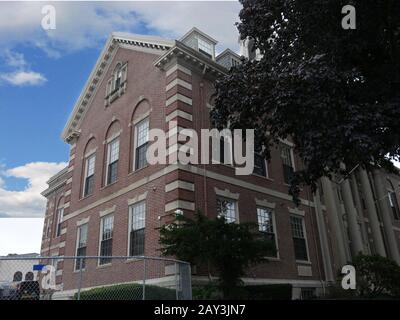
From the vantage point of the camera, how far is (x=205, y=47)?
22.5 meters

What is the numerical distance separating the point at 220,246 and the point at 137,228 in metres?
6.29

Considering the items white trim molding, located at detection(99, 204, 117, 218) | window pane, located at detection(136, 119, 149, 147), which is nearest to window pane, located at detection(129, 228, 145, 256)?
white trim molding, located at detection(99, 204, 117, 218)

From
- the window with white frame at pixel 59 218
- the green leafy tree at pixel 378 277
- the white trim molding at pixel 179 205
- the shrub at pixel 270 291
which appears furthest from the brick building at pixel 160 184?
the window with white frame at pixel 59 218

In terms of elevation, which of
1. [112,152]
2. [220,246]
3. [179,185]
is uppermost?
[112,152]

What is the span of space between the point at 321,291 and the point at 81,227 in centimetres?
1342

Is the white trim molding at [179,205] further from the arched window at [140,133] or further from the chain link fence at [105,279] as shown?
the arched window at [140,133]

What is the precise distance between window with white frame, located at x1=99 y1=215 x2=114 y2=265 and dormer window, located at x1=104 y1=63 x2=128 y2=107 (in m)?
6.95

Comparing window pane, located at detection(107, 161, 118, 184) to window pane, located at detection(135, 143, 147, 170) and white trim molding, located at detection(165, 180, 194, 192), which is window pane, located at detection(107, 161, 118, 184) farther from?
white trim molding, located at detection(165, 180, 194, 192)

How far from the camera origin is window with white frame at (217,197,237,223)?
16881mm

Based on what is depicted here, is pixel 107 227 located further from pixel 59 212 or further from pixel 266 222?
pixel 59 212

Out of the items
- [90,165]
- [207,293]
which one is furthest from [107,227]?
[207,293]

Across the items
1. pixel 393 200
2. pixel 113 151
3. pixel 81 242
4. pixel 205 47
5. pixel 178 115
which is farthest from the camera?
pixel 393 200

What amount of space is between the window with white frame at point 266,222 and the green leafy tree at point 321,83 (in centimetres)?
620
